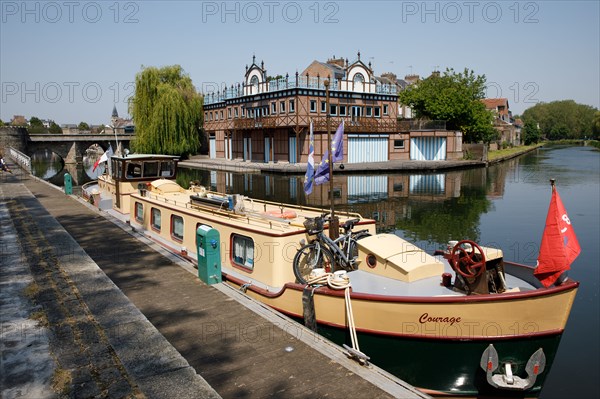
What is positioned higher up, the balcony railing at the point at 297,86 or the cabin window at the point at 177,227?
→ the balcony railing at the point at 297,86

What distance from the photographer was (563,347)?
33.8ft

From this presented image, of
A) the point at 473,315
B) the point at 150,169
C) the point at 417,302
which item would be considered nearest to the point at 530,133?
the point at 150,169

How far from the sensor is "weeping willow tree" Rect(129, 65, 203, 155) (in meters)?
57.7

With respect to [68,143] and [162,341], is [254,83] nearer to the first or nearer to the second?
[68,143]

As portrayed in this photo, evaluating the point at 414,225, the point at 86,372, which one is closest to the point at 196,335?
the point at 86,372

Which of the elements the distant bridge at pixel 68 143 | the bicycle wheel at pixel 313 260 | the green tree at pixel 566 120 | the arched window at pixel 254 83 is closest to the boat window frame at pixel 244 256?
the bicycle wheel at pixel 313 260

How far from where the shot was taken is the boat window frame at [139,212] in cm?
1696

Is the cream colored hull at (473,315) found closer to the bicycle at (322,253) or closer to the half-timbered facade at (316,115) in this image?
the bicycle at (322,253)

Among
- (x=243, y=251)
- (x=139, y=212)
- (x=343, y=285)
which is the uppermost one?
(x=139, y=212)

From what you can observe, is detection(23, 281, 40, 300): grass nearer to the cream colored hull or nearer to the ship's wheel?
the cream colored hull

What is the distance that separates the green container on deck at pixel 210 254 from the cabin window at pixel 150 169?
8.96 m

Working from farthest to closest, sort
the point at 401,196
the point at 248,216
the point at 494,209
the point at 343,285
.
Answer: the point at 401,196, the point at 494,209, the point at 248,216, the point at 343,285

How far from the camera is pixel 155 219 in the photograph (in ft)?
51.9

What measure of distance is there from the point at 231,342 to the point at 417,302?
331 centimetres
